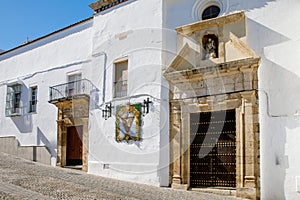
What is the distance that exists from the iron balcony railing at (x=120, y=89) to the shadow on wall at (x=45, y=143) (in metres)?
3.86

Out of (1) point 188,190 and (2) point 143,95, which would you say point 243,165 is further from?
(2) point 143,95

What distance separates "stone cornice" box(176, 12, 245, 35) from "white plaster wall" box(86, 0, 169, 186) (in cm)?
83

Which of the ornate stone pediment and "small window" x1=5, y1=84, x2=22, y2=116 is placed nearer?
the ornate stone pediment

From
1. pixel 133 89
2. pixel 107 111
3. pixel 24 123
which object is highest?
pixel 133 89

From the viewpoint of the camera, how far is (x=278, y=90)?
7.49 m

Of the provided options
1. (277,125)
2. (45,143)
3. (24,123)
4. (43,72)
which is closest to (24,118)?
(24,123)

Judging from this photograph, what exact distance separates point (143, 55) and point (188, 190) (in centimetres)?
417

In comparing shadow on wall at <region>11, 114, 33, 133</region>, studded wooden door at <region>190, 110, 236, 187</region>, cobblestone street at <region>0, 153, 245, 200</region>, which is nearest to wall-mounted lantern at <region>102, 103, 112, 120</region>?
cobblestone street at <region>0, 153, 245, 200</region>

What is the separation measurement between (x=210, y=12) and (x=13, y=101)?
10127 millimetres

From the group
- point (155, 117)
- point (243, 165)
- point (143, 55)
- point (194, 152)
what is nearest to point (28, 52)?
point (143, 55)

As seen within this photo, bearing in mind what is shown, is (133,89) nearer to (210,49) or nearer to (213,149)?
(210,49)

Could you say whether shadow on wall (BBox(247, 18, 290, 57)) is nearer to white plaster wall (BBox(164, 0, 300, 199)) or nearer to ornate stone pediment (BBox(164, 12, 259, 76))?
white plaster wall (BBox(164, 0, 300, 199))

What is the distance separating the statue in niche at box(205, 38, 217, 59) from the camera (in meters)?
8.65

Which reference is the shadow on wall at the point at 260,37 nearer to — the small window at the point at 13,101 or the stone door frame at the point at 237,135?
the stone door frame at the point at 237,135
